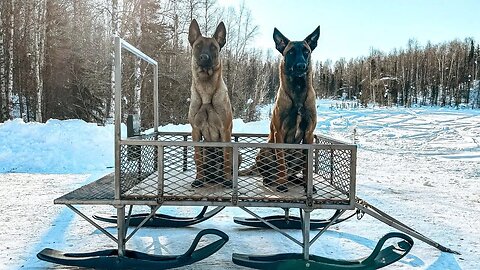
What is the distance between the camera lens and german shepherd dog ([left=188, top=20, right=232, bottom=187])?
3.84 metres

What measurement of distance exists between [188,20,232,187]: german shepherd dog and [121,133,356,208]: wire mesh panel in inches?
0.6

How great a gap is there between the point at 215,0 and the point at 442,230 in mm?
17915

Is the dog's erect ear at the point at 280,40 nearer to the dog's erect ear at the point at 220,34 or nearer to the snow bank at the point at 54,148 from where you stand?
the dog's erect ear at the point at 220,34

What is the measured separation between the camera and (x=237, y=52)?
2462 cm

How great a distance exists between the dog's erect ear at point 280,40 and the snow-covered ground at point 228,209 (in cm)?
225

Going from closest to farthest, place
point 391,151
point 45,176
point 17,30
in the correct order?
point 45,176 → point 391,151 → point 17,30

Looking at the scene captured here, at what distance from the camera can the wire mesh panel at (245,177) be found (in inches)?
130

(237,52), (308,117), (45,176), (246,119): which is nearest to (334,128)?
(246,119)

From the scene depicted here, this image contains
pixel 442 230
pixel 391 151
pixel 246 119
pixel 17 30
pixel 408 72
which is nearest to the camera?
pixel 442 230

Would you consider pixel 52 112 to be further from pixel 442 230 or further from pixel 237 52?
pixel 442 230

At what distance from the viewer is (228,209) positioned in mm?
6605

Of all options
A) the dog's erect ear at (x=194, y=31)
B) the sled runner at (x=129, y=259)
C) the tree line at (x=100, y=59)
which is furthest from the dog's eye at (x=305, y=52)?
the tree line at (x=100, y=59)

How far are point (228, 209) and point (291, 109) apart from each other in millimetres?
3184

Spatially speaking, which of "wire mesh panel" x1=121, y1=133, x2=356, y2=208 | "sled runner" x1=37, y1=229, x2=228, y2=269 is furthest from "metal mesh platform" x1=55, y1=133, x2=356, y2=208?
"sled runner" x1=37, y1=229, x2=228, y2=269
